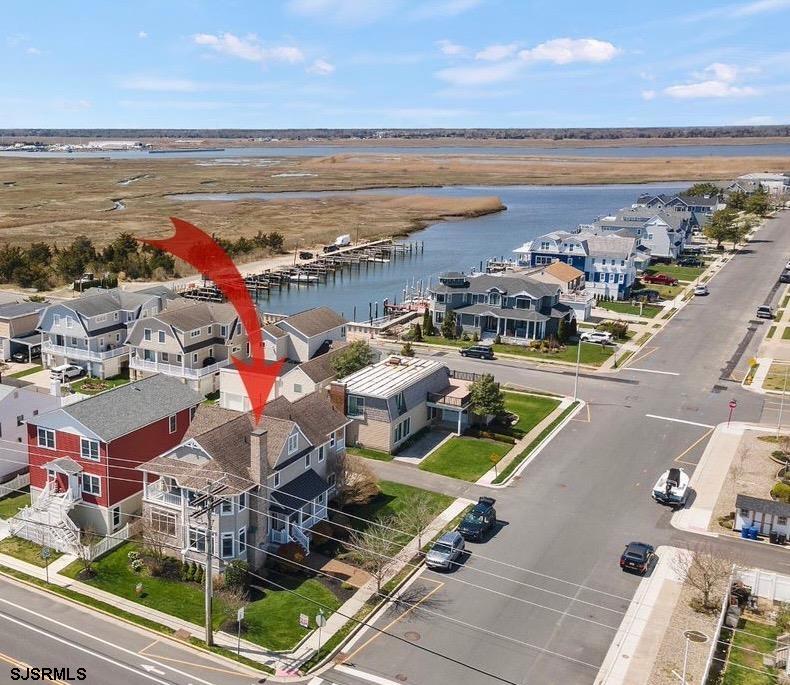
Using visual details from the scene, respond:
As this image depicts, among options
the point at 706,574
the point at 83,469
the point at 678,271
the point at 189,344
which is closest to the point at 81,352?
the point at 189,344

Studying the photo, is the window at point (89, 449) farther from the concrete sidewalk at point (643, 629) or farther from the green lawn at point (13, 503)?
the concrete sidewalk at point (643, 629)

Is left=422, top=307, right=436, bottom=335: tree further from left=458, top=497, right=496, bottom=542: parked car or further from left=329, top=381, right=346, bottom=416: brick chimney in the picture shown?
left=458, top=497, right=496, bottom=542: parked car

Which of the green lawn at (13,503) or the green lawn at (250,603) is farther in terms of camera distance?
the green lawn at (13,503)

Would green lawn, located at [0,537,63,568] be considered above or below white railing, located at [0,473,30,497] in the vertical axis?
below

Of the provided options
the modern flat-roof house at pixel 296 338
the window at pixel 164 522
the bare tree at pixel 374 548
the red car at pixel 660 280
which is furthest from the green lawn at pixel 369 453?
the red car at pixel 660 280

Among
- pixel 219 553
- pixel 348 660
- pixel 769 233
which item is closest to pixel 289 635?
pixel 348 660

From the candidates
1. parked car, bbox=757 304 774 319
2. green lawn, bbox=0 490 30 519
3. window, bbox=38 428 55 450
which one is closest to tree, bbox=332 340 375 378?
window, bbox=38 428 55 450

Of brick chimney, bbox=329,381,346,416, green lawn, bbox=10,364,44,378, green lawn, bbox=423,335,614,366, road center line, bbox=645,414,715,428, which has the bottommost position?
green lawn, bbox=10,364,44,378

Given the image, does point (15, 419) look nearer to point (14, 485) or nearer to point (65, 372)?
point (14, 485)
